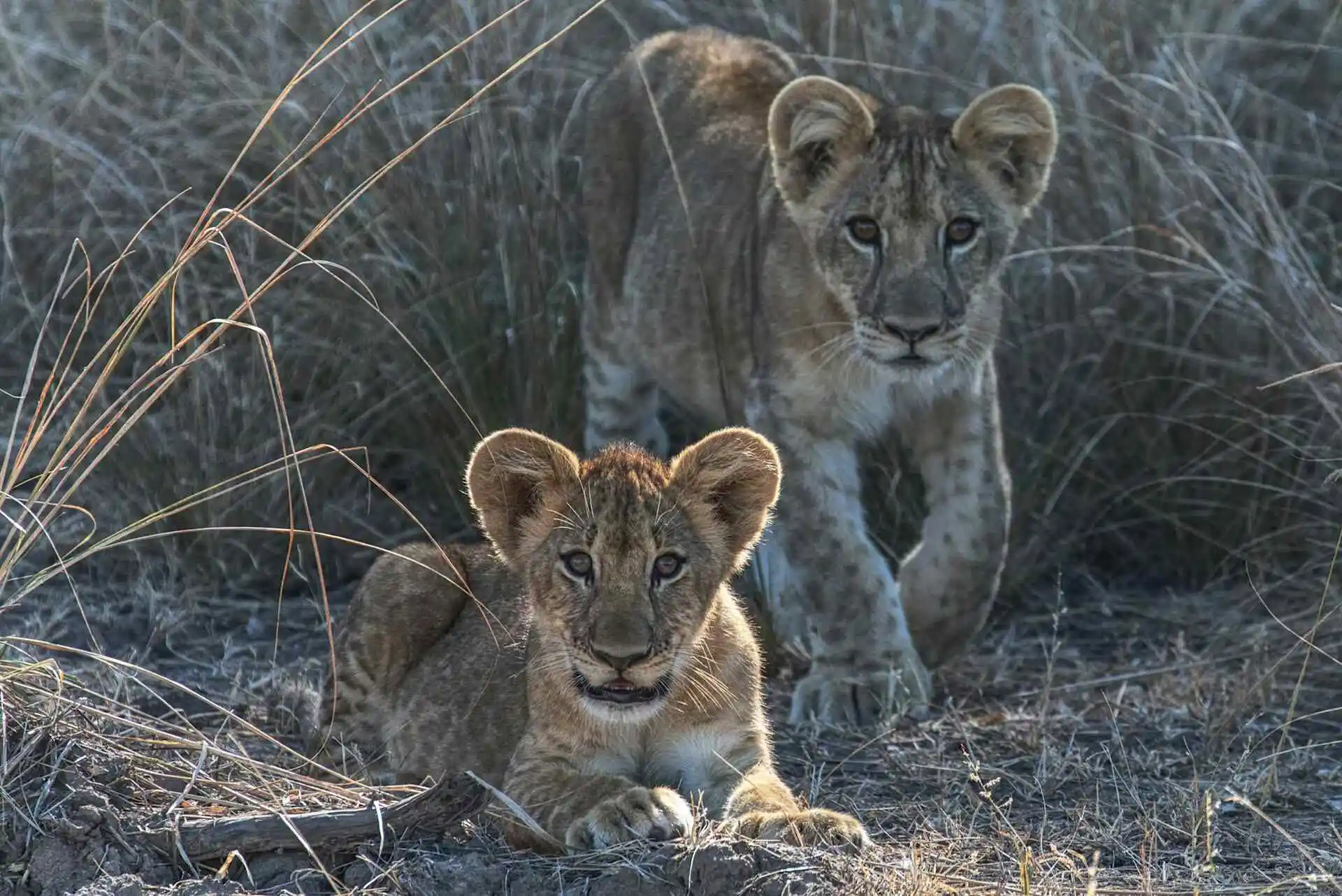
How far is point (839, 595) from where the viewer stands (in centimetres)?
605

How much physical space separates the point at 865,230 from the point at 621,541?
1998 mm

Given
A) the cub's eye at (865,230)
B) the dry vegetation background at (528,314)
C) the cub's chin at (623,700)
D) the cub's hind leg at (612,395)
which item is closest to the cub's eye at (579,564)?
the cub's chin at (623,700)

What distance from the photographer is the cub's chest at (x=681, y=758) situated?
445cm

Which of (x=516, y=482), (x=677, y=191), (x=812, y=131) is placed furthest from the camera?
(x=677, y=191)

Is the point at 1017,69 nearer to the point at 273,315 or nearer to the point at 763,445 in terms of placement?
the point at 273,315

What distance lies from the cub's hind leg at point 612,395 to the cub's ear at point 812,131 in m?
1.20

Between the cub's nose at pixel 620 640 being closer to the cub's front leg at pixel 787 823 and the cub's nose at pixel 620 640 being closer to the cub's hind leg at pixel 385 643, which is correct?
the cub's front leg at pixel 787 823

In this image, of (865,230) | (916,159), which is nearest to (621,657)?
(865,230)

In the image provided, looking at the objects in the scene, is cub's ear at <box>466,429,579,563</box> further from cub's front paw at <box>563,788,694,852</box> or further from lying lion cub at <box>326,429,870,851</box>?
cub's front paw at <box>563,788,694,852</box>

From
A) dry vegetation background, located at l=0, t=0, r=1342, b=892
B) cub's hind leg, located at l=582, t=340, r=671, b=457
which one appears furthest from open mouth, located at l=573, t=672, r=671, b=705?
cub's hind leg, located at l=582, t=340, r=671, b=457

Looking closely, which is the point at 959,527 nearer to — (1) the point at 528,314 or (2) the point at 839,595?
(2) the point at 839,595

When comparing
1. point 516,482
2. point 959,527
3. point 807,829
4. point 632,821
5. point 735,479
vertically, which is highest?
point 516,482

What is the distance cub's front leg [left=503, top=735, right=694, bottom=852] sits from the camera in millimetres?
3969

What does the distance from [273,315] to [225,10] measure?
1.52 m
